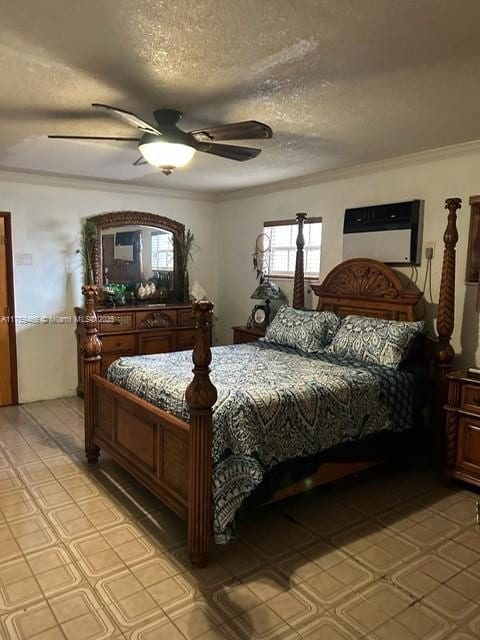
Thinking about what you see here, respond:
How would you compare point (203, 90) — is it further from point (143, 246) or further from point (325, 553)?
point (143, 246)

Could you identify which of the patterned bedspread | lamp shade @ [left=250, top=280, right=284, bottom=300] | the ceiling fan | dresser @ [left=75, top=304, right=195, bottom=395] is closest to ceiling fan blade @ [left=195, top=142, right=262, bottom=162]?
the ceiling fan

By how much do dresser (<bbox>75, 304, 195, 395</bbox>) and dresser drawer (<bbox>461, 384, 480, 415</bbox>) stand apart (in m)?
3.18

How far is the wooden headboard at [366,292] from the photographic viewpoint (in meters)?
3.69

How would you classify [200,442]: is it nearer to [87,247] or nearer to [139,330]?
[139,330]

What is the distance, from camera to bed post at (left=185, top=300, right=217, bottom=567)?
2176mm

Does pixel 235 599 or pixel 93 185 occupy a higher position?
pixel 93 185

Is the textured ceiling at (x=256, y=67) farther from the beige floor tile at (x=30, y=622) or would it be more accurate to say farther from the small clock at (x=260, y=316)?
the beige floor tile at (x=30, y=622)

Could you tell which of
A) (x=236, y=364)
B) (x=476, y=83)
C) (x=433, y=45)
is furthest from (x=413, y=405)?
(x=433, y=45)

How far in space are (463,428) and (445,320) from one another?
0.76 meters

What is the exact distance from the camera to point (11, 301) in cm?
469

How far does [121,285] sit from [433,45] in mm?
4138

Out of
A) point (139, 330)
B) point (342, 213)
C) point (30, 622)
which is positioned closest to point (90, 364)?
point (139, 330)

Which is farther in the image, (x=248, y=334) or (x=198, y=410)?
(x=248, y=334)

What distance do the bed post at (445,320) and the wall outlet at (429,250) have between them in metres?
0.34
